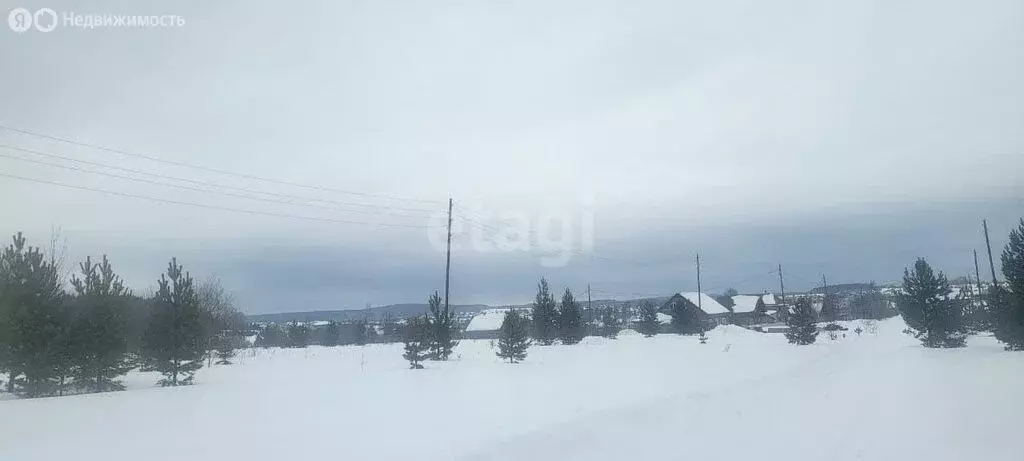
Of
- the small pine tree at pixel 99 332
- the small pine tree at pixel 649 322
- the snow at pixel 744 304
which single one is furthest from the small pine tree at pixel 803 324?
the snow at pixel 744 304

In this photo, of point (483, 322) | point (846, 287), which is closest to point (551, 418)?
point (483, 322)

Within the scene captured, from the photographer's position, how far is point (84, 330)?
1772 centimetres

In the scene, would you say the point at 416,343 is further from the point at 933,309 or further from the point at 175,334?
the point at 933,309

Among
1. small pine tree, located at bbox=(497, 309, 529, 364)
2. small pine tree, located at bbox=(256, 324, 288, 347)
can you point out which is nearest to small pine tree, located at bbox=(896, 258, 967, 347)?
small pine tree, located at bbox=(497, 309, 529, 364)

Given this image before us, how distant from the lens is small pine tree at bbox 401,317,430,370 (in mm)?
24891

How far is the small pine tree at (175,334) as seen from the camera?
64.2ft

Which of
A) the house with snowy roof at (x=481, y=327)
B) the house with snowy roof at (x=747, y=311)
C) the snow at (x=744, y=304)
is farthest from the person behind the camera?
the snow at (x=744, y=304)

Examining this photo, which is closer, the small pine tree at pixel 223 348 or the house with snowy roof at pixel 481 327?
the small pine tree at pixel 223 348

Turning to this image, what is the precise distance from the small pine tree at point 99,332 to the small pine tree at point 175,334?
33.8 inches

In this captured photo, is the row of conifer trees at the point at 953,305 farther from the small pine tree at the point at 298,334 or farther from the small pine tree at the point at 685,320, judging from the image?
the small pine tree at the point at 298,334

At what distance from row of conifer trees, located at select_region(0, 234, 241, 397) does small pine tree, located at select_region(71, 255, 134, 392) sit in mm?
24

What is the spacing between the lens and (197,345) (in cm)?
2030

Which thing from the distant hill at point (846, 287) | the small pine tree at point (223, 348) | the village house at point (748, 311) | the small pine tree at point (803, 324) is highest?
the distant hill at point (846, 287)

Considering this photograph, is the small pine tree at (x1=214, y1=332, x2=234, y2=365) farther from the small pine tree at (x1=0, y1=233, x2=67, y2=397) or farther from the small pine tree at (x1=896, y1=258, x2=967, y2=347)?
the small pine tree at (x1=896, y1=258, x2=967, y2=347)
